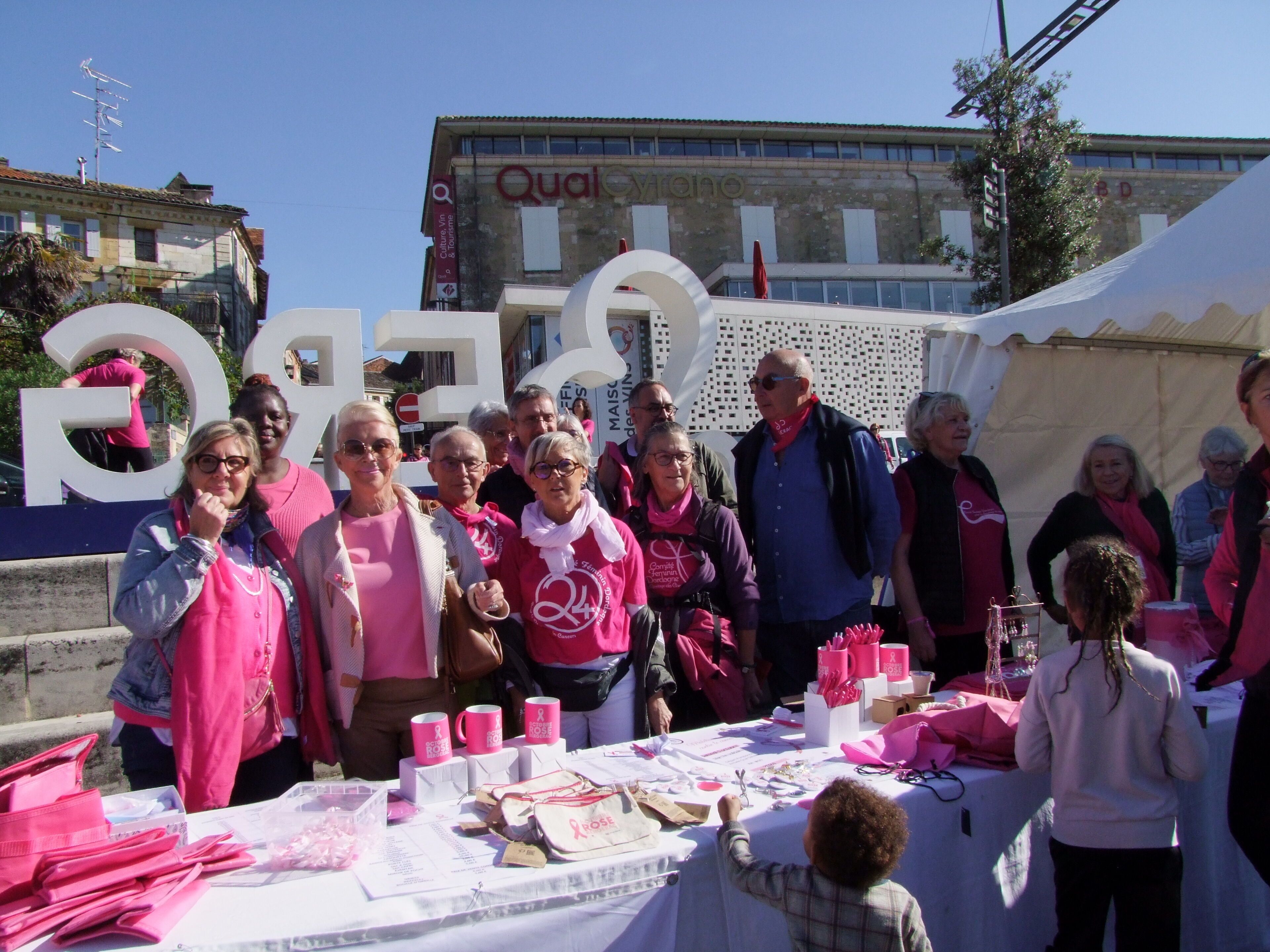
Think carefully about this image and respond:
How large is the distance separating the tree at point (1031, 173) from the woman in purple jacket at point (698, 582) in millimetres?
13326

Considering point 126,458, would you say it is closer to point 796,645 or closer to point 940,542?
point 796,645

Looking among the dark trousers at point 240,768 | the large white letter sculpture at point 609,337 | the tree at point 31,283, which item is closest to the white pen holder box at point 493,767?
the dark trousers at point 240,768

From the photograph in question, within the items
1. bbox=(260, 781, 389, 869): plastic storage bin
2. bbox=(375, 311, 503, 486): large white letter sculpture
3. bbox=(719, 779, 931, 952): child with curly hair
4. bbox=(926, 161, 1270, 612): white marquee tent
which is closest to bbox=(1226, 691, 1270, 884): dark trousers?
bbox=(719, 779, 931, 952): child with curly hair

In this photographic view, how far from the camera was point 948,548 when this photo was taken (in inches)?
141

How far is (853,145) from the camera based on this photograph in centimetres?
3016

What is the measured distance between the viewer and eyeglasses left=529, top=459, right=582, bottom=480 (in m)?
2.72

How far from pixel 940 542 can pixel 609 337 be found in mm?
4997

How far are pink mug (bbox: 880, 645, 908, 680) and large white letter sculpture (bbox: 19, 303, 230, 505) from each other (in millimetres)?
4106

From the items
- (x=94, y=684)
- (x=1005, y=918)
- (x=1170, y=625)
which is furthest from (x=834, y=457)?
(x=94, y=684)

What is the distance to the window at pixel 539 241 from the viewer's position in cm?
2667

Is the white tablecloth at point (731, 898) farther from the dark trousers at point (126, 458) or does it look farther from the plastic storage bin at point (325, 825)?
the dark trousers at point (126, 458)

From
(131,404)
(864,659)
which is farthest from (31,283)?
(864,659)

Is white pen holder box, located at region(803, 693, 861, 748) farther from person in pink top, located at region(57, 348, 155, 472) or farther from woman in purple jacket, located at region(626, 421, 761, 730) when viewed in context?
person in pink top, located at region(57, 348, 155, 472)

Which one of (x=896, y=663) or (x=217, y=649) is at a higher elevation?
(x=217, y=649)
